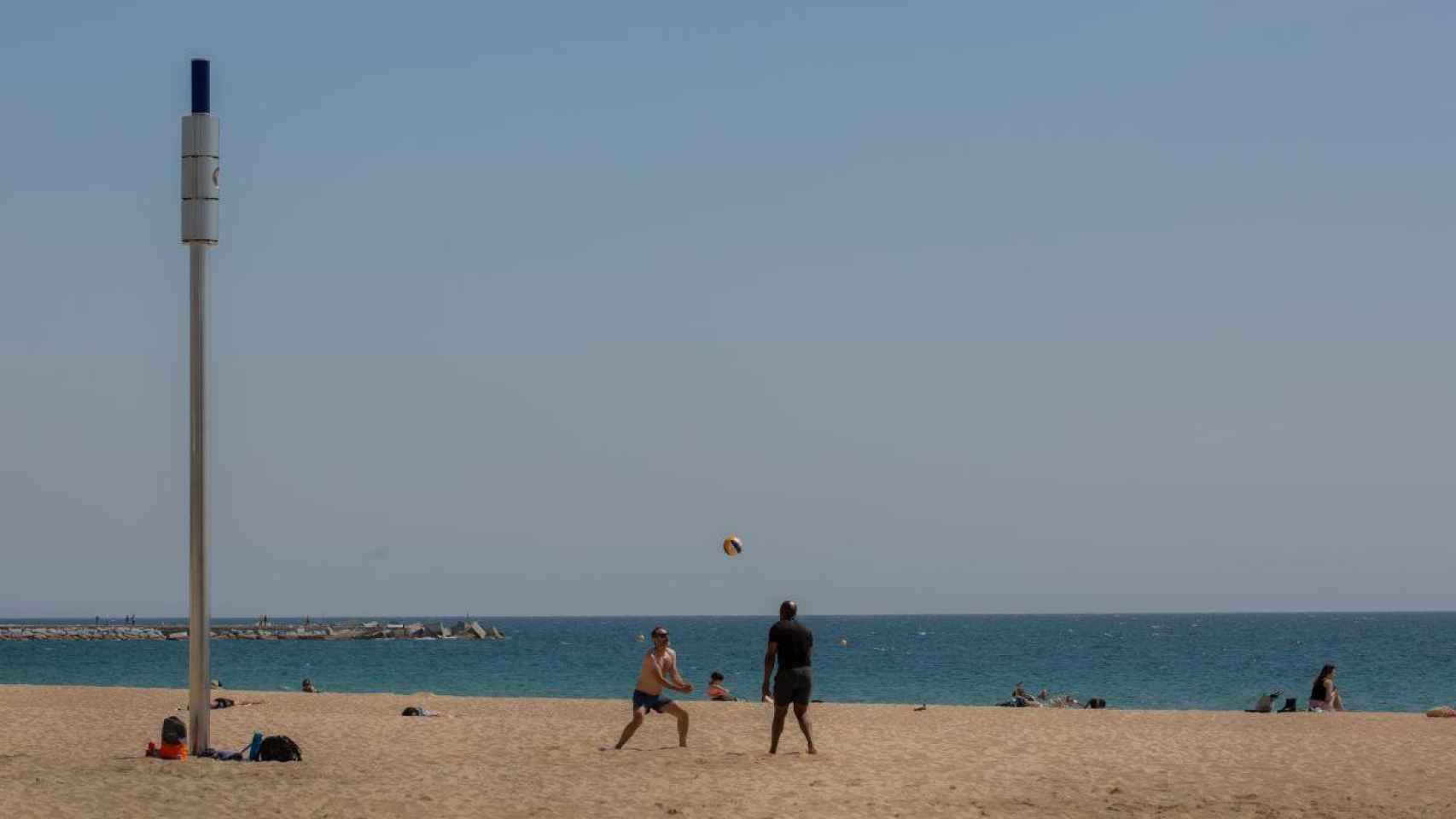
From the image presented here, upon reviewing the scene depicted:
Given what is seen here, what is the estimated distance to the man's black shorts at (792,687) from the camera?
1719 centimetres

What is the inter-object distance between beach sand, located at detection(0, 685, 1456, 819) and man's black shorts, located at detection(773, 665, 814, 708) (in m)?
0.66

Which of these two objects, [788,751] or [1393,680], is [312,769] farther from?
[1393,680]

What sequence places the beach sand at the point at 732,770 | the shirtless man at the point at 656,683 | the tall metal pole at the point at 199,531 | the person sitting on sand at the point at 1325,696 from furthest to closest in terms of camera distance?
the person sitting on sand at the point at 1325,696 → the shirtless man at the point at 656,683 → the tall metal pole at the point at 199,531 → the beach sand at the point at 732,770

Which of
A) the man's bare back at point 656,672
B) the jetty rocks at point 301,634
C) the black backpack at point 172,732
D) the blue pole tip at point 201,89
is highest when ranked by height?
the blue pole tip at point 201,89

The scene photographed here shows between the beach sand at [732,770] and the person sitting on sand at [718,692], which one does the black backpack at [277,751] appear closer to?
Answer: the beach sand at [732,770]

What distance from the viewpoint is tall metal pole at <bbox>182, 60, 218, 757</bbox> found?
16719 mm

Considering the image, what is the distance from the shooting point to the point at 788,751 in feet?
61.2

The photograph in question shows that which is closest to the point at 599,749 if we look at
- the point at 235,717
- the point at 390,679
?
the point at 235,717

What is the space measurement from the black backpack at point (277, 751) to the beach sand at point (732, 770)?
201 millimetres

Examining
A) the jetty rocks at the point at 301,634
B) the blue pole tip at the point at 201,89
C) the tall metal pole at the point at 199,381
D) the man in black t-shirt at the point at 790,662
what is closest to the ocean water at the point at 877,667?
the jetty rocks at the point at 301,634

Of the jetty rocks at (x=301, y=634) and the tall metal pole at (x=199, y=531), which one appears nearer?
the tall metal pole at (x=199, y=531)

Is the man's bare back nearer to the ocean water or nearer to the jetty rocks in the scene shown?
the ocean water

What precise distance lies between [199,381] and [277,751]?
12.7 feet

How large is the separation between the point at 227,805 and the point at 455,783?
236 cm
